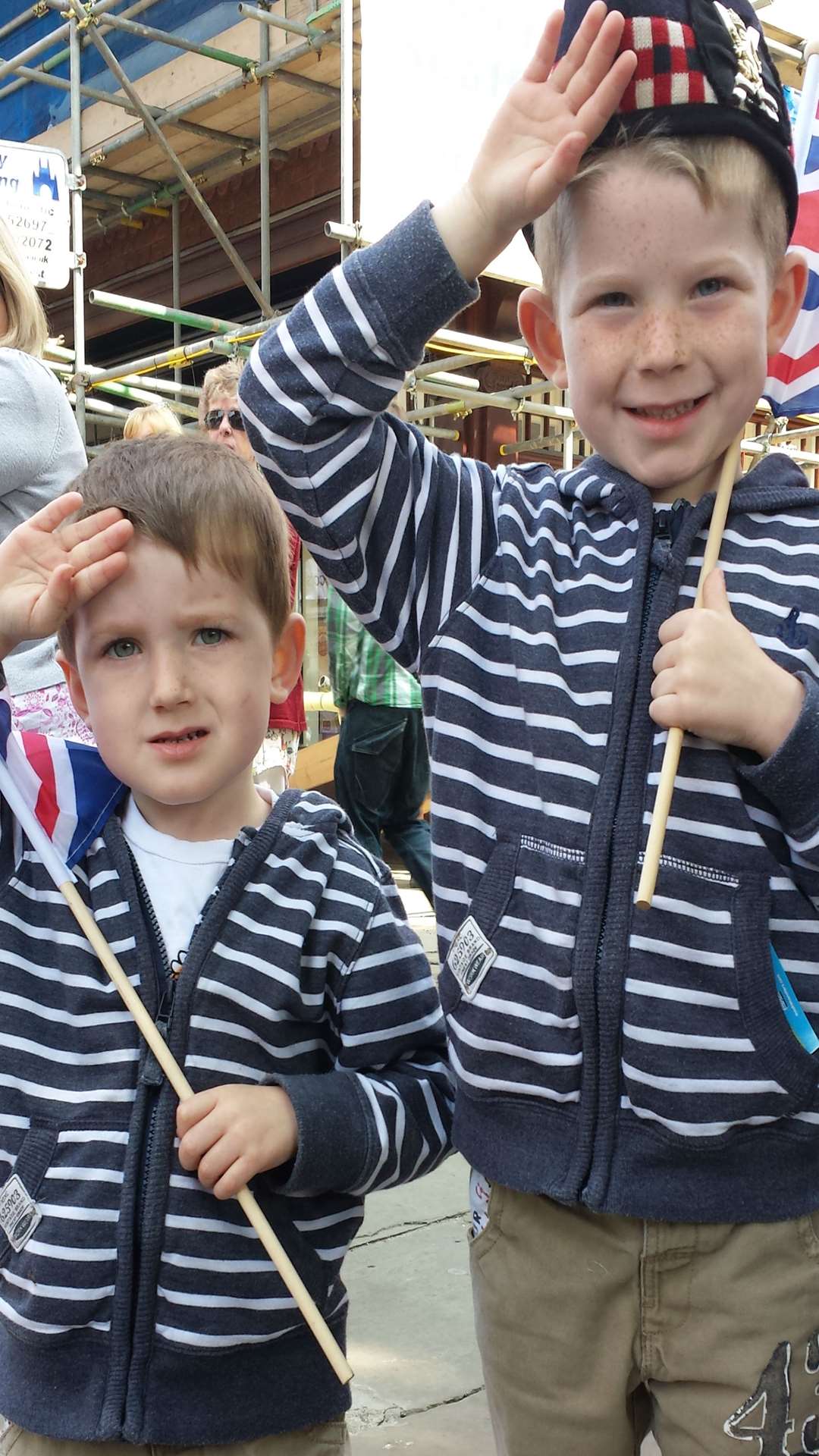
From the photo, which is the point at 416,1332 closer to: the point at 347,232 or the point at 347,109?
the point at 347,232

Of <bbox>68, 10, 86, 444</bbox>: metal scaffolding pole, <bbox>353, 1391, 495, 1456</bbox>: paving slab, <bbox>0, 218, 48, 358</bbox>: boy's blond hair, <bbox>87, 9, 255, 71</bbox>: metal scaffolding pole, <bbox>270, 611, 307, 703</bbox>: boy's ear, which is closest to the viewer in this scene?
<bbox>270, 611, 307, 703</bbox>: boy's ear

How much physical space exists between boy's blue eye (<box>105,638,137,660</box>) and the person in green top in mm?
2913

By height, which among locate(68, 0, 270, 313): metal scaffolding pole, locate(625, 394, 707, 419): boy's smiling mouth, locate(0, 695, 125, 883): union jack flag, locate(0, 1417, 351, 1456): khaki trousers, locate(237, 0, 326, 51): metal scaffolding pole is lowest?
locate(0, 1417, 351, 1456): khaki trousers

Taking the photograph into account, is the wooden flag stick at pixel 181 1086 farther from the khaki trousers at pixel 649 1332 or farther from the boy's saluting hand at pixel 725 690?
the boy's saluting hand at pixel 725 690

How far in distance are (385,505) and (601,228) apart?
0.31 metres

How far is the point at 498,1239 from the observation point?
132 centimetres

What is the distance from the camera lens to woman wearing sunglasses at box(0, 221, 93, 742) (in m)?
2.37

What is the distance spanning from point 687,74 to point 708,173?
0.30 feet

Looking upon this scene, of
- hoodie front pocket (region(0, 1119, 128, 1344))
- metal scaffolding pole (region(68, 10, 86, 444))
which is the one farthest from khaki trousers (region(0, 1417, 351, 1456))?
metal scaffolding pole (region(68, 10, 86, 444))

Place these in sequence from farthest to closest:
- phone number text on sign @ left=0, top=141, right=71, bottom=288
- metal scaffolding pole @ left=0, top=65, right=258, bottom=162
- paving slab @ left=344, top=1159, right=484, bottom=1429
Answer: metal scaffolding pole @ left=0, top=65, right=258, bottom=162 → phone number text on sign @ left=0, top=141, right=71, bottom=288 → paving slab @ left=344, top=1159, right=484, bottom=1429

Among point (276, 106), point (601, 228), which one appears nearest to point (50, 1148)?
point (601, 228)

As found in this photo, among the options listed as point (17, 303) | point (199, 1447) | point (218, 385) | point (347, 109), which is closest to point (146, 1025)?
point (199, 1447)

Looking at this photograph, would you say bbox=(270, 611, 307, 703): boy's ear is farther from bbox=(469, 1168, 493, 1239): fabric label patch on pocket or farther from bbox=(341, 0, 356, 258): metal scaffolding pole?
bbox=(341, 0, 356, 258): metal scaffolding pole

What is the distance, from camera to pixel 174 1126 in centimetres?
131
